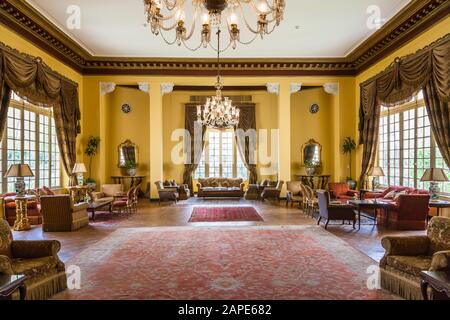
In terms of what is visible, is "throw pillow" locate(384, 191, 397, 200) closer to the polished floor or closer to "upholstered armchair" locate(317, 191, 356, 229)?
the polished floor

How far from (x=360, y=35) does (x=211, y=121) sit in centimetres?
506

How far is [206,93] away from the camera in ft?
44.7

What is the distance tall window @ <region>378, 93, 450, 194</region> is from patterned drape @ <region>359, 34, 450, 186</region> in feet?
1.29

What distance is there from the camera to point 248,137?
13477 millimetres

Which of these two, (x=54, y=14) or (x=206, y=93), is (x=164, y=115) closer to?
(x=206, y=93)

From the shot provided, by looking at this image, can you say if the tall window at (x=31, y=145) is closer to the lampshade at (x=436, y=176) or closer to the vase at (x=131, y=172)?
the vase at (x=131, y=172)

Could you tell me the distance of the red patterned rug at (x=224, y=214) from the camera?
7.84 metres

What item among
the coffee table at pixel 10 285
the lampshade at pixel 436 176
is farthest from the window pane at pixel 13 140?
the lampshade at pixel 436 176

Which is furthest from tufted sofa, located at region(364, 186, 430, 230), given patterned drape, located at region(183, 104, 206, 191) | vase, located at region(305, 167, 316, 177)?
→ patterned drape, located at region(183, 104, 206, 191)

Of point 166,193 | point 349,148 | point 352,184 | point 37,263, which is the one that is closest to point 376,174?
point 352,184

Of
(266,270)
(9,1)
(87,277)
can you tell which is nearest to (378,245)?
(266,270)

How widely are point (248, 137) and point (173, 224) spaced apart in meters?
7.06

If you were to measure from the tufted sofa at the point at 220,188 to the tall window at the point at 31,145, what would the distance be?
511 cm

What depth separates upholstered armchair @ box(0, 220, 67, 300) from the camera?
3162mm
